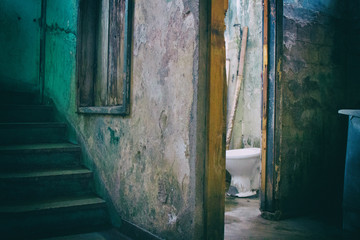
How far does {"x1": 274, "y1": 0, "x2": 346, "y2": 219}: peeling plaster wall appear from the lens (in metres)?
2.67

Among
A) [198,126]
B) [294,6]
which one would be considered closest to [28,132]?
[198,126]

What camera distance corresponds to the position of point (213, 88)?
60.0 inches

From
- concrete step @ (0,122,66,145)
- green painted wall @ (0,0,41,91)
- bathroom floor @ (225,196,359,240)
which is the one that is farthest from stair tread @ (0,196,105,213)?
green painted wall @ (0,0,41,91)

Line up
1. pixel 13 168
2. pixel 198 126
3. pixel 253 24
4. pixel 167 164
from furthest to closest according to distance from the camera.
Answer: pixel 253 24, pixel 13 168, pixel 167 164, pixel 198 126

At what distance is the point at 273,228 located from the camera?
238 centimetres

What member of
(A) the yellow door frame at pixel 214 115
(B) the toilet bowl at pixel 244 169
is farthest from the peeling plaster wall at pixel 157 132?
(B) the toilet bowl at pixel 244 169

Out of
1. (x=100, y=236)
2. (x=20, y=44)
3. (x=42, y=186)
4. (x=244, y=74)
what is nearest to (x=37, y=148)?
(x=42, y=186)

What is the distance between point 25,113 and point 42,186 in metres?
1.18

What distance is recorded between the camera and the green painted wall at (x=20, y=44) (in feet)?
12.1

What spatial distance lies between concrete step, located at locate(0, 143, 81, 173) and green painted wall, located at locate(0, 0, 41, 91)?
4.90 ft

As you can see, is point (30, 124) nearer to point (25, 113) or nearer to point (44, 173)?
point (25, 113)

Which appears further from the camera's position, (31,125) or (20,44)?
(20,44)

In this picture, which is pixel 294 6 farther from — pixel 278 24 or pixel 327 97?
pixel 327 97

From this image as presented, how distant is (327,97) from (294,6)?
0.97 metres
